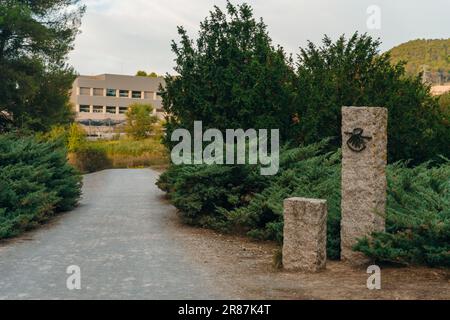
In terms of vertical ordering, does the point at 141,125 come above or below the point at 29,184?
above

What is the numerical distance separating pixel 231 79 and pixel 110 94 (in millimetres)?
80038

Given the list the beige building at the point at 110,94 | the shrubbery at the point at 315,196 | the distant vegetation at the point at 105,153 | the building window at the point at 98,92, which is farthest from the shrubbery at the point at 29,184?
the building window at the point at 98,92

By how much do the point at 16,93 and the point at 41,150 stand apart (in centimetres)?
1043

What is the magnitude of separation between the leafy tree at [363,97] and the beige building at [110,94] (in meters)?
74.4

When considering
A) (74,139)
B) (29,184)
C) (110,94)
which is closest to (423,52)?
(74,139)

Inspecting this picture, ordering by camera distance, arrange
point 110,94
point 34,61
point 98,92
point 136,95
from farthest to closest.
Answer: point 136,95, point 110,94, point 98,92, point 34,61

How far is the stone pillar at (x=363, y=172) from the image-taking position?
24.4ft

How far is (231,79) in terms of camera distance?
518 inches

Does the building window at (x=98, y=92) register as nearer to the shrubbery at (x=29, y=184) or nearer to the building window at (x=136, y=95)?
the building window at (x=136, y=95)

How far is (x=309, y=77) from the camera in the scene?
13.3 metres

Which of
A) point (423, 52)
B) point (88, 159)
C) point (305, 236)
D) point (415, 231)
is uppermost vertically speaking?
point (423, 52)

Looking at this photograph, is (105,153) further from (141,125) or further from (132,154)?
(141,125)

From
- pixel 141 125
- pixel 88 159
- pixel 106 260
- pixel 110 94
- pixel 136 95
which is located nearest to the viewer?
pixel 106 260
